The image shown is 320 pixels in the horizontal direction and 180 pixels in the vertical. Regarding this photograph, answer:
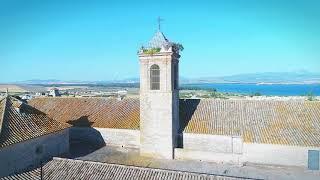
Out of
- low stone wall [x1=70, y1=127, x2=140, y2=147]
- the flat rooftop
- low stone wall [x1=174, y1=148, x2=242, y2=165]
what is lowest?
the flat rooftop

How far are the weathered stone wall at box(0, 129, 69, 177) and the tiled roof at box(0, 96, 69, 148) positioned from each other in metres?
0.40

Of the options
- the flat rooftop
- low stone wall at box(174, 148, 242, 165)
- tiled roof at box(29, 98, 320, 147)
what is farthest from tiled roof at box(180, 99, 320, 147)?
the flat rooftop

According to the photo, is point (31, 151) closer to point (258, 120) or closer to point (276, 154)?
point (258, 120)

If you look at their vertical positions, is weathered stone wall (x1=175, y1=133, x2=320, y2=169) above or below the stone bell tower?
below

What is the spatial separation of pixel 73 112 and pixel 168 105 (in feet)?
40.0

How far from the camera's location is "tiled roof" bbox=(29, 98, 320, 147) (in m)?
26.8

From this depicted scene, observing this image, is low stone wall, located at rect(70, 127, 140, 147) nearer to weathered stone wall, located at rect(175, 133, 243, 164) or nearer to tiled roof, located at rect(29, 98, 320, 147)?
tiled roof, located at rect(29, 98, 320, 147)

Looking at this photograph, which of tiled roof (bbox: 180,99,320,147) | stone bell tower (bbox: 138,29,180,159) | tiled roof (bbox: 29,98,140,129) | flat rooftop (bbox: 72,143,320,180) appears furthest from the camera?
tiled roof (bbox: 29,98,140,129)

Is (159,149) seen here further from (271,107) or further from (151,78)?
(271,107)

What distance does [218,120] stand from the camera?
1151 inches

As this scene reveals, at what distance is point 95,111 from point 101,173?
692 inches

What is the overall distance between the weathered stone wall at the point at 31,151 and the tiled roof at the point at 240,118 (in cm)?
529

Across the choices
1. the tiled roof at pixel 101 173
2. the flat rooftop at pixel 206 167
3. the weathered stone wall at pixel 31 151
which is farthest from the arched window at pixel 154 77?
the tiled roof at pixel 101 173

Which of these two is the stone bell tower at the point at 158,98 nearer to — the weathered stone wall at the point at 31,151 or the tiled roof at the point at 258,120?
the tiled roof at the point at 258,120
